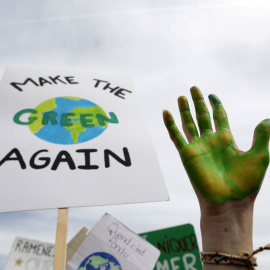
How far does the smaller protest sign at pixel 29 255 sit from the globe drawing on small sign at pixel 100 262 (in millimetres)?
1498

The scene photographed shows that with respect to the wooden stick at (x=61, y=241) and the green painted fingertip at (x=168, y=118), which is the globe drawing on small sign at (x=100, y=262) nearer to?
the wooden stick at (x=61, y=241)

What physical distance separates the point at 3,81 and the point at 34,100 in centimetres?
31

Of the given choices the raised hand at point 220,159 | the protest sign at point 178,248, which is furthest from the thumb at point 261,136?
the protest sign at point 178,248

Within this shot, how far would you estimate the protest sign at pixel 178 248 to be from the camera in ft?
9.90

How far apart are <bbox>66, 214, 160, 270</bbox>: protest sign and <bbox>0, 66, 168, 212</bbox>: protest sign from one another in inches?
41.8

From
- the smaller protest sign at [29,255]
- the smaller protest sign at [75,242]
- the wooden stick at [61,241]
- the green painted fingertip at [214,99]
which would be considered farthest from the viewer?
the smaller protest sign at [29,255]

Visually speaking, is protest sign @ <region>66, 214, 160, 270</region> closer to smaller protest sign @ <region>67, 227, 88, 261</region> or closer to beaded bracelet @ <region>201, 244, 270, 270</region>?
smaller protest sign @ <region>67, 227, 88, 261</region>

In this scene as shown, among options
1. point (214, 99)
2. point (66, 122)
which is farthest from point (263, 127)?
point (66, 122)

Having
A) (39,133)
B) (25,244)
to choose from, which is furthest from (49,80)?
(25,244)

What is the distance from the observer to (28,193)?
1440mm

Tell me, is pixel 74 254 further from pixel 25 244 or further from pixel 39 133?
pixel 25 244

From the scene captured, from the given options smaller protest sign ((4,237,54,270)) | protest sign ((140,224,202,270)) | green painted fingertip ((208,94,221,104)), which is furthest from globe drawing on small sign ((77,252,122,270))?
green painted fingertip ((208,94,221,104))

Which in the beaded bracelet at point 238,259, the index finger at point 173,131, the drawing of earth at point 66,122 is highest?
the drawing of earth at point 66,122

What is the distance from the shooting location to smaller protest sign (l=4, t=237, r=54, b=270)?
3459 millimetres
